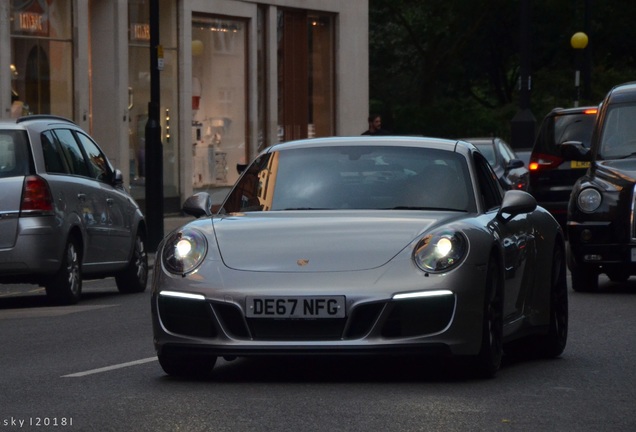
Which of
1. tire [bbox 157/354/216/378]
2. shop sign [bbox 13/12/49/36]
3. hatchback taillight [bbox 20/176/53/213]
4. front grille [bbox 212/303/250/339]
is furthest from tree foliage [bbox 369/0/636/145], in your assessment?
front grille [bbox 212/303/250/339]

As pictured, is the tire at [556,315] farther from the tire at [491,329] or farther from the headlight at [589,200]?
the headlight at [589,200]

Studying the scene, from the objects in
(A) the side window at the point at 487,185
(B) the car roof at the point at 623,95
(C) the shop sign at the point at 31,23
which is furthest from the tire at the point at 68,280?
(C) the shop sign at the point at 31,23

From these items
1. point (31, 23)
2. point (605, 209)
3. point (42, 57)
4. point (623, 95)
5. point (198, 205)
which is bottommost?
Result: point (605, 209)

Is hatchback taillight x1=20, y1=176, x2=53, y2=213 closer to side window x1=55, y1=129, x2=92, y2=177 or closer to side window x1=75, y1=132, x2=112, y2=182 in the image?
side window x1=55, y1=129, x2=92, y2=177

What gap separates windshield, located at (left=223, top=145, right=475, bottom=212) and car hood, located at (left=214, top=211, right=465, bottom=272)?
27 centimetres

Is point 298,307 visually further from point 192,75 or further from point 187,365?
point 192,75

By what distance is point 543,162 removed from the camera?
26.0m

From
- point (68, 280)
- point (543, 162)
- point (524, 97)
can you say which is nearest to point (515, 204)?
point (68, 280)

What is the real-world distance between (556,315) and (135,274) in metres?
7.78

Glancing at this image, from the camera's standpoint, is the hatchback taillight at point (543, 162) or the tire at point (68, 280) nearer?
the tire at point (68, 280)

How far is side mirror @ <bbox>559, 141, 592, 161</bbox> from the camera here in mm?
16078

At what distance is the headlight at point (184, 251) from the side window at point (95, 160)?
7781mm

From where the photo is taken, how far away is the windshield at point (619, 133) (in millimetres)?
16108

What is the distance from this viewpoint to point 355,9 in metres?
41.3
